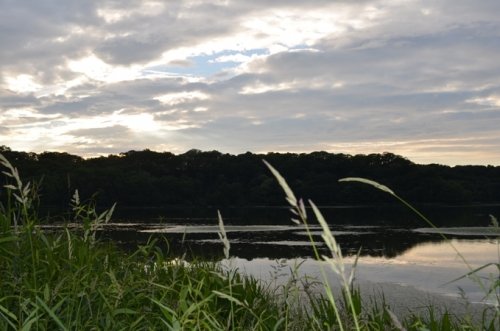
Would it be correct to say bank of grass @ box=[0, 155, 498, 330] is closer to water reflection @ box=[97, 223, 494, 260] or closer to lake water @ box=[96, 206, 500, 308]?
lake water @ box=[96, 206, 500, 308]

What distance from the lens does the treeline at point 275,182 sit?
73062mm

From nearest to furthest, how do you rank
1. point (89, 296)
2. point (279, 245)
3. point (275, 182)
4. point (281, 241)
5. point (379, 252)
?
1. point (89, 296)
2. point (379, 252)
3. point (279, 245)
4. point (281, 241)
5. point (275, 182)

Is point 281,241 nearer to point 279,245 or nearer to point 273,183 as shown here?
point 279,245

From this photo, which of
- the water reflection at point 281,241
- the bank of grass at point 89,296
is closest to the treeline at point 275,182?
the water reflection at point 281,241

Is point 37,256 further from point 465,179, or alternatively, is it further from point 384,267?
point 465,179

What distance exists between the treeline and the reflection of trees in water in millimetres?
39956

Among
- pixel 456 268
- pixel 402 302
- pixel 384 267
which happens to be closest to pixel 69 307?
pixel 402 302

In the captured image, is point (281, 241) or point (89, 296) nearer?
point (89, 296)

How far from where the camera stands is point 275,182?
7612cm

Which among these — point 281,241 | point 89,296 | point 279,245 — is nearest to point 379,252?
point 279,245

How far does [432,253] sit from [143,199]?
57.6 metres

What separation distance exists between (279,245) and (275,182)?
50470mm

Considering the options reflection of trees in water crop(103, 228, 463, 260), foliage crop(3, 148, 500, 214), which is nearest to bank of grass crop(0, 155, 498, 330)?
reflection of trees in water crop(103, 228, 463, 260)

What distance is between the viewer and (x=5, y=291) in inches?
158
